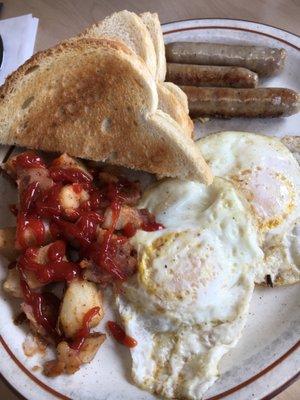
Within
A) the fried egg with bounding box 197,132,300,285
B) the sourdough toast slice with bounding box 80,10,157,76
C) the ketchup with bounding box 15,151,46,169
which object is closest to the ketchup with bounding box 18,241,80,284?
the ketchup with bounding box 15,151,46,169

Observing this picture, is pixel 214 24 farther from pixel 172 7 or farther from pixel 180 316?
pixel 180 316

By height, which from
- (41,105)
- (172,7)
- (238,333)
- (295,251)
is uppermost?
(172,7)

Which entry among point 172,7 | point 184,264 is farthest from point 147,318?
point 172,7

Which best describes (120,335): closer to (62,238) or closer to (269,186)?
(62,238)

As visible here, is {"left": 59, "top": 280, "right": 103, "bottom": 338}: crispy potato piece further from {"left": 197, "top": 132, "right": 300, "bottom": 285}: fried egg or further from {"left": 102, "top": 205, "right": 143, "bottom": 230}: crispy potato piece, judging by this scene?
{"left": 197, "top": 132, "right": 300, "bottom": 285}: fried egg

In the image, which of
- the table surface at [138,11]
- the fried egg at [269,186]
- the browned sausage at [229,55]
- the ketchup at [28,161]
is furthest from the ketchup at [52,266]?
the table surface at [138,11]

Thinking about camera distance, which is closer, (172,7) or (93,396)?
(93,396)
